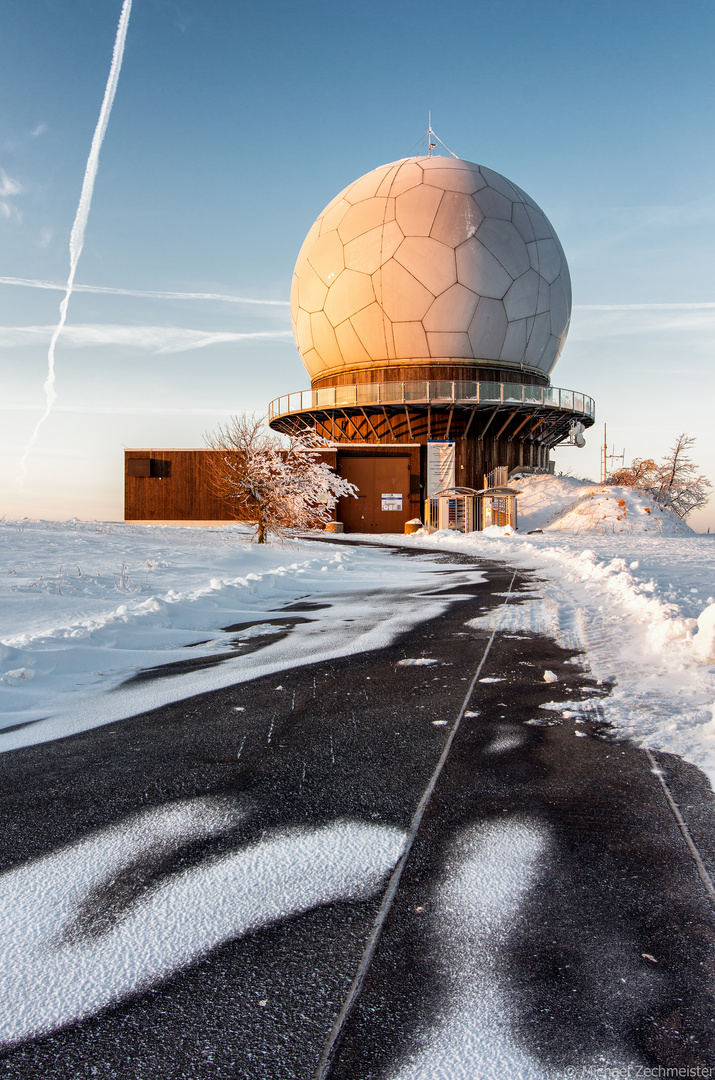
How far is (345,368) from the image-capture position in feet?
108

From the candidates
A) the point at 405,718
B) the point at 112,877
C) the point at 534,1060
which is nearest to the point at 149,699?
the point at 405,718

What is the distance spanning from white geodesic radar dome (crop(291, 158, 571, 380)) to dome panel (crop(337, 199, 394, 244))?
0.06m

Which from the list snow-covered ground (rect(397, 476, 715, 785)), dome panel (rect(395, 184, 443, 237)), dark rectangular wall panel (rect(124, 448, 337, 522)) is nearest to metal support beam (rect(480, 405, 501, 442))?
dome panel (rect(395, 184, 443, 237))

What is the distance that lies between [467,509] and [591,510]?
5.17m

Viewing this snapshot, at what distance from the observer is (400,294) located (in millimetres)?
29531

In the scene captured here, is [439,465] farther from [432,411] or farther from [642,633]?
[642,633]

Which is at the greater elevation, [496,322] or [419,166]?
[419,166]

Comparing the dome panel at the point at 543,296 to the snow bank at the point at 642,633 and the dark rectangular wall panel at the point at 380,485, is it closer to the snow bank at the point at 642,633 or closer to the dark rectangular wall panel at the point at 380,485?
the dark rectangular wall panel at the point at 380,485

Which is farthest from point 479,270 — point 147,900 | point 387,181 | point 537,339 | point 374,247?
point 147,900

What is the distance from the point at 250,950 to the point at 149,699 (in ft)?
9.61

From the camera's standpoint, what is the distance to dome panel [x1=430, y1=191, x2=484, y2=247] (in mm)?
29078

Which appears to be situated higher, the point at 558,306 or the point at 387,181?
the point at 387,181

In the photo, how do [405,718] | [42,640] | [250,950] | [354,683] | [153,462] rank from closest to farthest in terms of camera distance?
[250,950], [405,718], [354,683], [42,640], [153,462]

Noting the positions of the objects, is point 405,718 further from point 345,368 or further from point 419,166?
point 419,166
